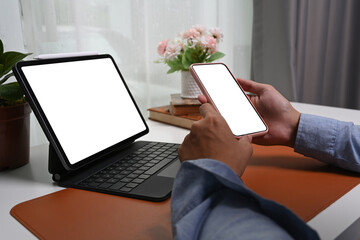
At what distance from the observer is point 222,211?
14.5 inches

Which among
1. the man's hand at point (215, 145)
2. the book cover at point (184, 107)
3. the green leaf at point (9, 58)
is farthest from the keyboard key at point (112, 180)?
the book cover at point (184, 107)

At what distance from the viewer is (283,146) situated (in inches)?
29.8

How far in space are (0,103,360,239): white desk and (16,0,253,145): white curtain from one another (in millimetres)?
444

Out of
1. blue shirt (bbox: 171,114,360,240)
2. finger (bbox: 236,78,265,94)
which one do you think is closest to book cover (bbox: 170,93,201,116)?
finger (bbox: 236,78,265,94)

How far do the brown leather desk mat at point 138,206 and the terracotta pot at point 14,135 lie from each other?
6.8 inches

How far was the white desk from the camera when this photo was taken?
44cm

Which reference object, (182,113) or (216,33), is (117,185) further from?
(216,33)

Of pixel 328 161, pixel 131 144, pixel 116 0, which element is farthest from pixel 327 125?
pixel 116 0

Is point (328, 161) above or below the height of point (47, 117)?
below

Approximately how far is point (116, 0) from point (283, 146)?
0.85m

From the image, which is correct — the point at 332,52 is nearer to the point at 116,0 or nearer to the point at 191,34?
the point at 191,34

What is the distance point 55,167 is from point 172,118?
1.54 feet

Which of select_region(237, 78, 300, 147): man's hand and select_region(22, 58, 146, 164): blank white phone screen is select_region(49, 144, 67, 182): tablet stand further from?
select_region(237, 78, 300, 147): man's hand

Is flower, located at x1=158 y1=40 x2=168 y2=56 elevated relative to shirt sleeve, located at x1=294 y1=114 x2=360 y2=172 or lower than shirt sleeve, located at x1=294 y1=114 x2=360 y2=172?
elevated
